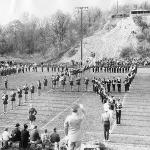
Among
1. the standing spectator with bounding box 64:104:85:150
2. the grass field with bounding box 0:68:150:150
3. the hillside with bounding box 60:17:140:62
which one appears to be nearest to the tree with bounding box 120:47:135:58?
the hillside with bounding box 60:17:140:62

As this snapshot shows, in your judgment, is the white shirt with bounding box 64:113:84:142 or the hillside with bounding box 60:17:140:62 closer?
the white shirt with bounding box 64:113:84:142

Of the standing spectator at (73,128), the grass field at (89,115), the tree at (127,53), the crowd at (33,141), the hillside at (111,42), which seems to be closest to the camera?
the standing spectator at (73,128)

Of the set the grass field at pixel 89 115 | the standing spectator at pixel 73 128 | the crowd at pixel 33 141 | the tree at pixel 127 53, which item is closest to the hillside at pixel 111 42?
the tree at pixel 127 53

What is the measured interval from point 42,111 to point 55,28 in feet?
321

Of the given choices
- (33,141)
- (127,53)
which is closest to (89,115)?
(33,141)

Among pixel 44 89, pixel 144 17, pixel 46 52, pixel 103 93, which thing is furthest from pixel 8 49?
pixel 103 93

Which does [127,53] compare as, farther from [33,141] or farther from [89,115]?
[33,141]

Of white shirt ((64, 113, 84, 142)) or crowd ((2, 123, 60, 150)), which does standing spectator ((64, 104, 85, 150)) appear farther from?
crowd ((2, 123, 60, 150))

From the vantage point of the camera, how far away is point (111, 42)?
96688mm

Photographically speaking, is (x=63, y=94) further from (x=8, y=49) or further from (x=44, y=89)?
(x=8, y=49)

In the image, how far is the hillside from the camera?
9212cm

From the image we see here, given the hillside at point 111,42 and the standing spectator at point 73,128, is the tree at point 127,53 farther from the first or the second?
the standing spectator at point 73,128

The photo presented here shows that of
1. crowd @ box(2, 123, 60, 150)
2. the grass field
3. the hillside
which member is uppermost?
the hillside

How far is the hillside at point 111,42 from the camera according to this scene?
92125 mm
